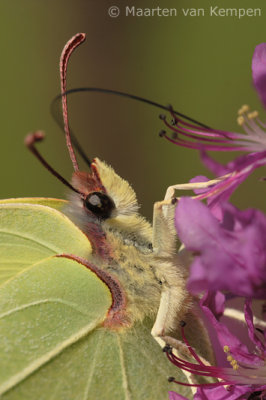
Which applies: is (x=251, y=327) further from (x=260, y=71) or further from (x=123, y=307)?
(x=260, y=71)

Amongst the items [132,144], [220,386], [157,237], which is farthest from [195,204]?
[132,144]

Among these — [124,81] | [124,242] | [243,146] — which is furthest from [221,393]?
[124,81]

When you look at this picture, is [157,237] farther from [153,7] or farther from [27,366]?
[153,7]

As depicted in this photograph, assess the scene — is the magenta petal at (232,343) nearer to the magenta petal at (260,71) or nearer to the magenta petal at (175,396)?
the magenta petal at (175,396)

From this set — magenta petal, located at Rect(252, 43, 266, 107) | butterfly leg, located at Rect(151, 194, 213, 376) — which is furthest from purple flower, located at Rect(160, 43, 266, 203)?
butterfly leg, located at Rect(151, 194, 213, 376)

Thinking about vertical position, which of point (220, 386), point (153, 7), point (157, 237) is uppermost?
point (153, 7)

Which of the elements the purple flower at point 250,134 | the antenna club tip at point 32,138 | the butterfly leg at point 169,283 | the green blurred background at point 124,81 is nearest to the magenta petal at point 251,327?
the butterfly leg at point 169,283
